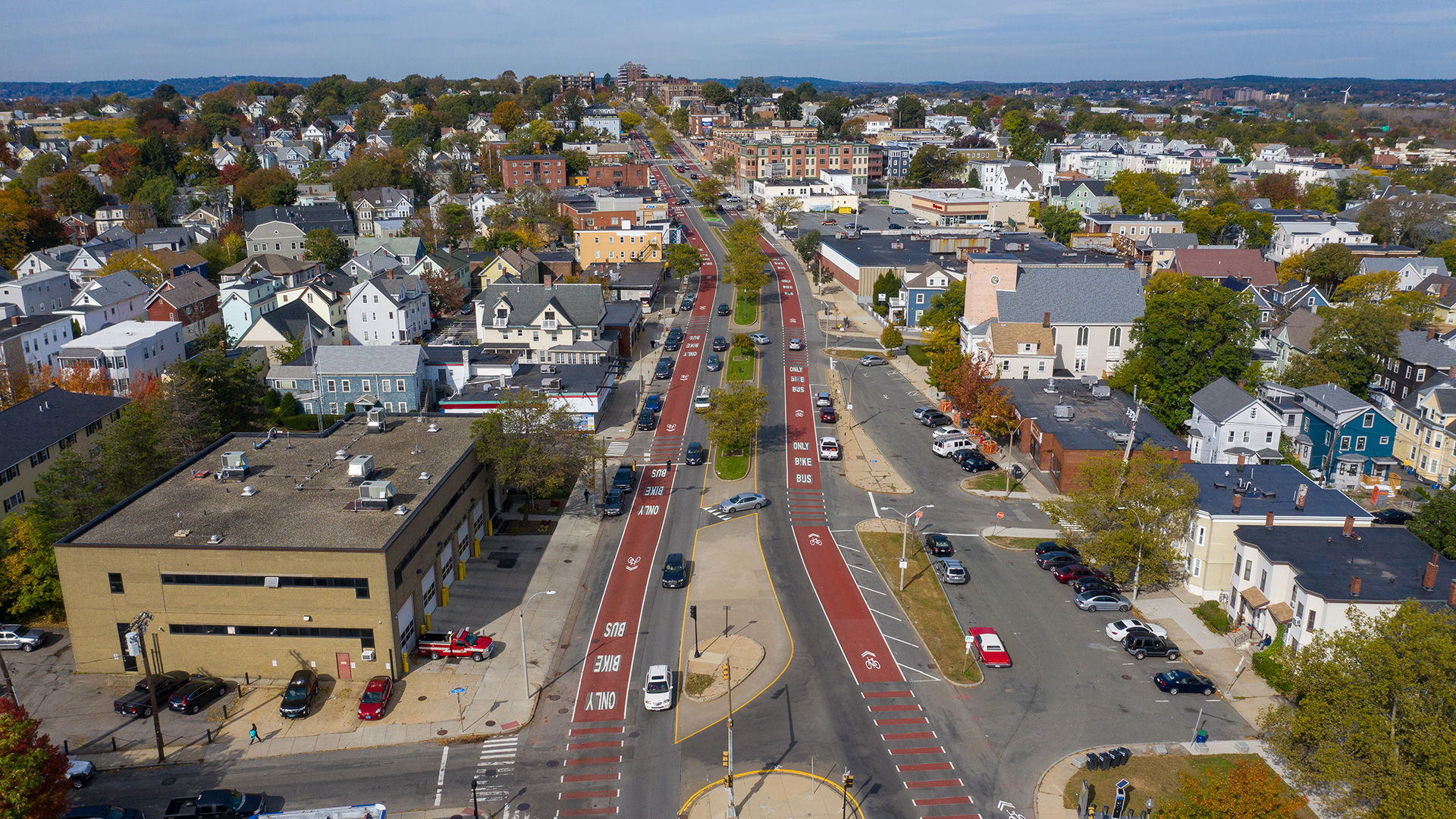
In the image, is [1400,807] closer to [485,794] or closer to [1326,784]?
[1326,784]

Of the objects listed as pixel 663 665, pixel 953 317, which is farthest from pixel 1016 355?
pixel 663 665

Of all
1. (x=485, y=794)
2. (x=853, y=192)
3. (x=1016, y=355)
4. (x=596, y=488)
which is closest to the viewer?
(x=485, y=794)

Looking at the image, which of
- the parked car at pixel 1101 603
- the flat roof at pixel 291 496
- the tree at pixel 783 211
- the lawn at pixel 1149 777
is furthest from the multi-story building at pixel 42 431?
the tree at pixel 783 211

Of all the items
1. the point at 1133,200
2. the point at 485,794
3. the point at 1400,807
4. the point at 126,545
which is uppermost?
the point at 1133,200

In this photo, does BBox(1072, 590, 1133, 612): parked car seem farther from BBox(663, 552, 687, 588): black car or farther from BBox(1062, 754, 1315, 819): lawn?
BBox(663, 552, 687, 588): black car

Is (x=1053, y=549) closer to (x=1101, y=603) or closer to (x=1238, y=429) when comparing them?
(x=1101, y=603)
